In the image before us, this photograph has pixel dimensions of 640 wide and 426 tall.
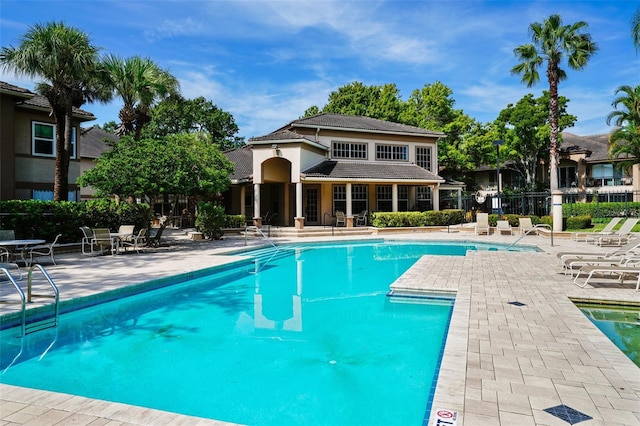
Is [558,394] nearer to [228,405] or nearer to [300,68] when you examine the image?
[228,405]

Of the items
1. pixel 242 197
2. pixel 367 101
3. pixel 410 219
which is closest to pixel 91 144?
pixel 242 197

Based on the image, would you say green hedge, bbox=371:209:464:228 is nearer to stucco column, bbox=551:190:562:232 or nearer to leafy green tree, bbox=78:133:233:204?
stucco column, bbox=551:190:562:232

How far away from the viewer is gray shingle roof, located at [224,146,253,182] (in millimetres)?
27641

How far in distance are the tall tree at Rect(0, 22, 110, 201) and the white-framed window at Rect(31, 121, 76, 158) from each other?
3212mm

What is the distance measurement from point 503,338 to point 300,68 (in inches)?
1095

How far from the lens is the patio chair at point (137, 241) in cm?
1574

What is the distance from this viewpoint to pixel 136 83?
19875 millimetres

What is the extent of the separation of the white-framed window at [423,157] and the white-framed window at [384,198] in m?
3.86

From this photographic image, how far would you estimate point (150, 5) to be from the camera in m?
12.0

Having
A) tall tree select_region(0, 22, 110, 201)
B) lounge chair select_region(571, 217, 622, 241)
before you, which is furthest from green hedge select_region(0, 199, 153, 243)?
lounge chair select_region(571, 217, 622, 241)

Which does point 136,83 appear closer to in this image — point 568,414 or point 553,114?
point 568,414

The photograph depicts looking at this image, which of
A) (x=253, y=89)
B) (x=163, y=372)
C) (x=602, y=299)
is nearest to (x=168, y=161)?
(x=163, y=372)

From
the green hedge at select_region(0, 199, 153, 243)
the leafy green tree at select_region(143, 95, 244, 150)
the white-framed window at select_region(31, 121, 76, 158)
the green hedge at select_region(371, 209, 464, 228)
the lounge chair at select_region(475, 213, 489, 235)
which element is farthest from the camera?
the leafy green tree at select_region(143, 95, 244, 150)

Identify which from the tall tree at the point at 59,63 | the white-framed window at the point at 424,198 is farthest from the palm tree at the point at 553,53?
the tall tree at the point at 59,63
